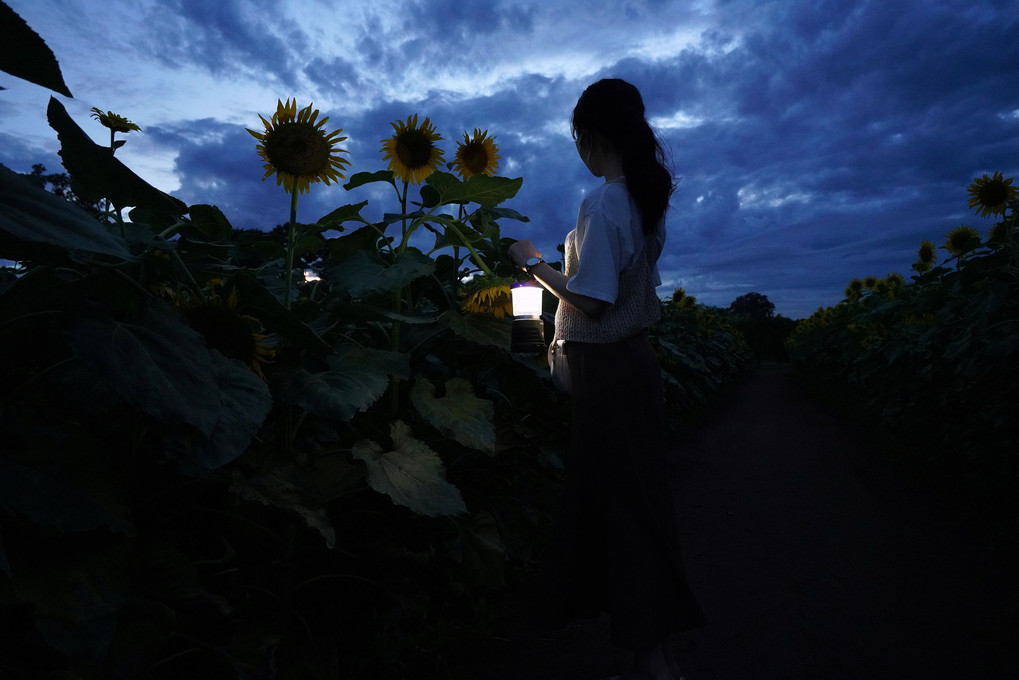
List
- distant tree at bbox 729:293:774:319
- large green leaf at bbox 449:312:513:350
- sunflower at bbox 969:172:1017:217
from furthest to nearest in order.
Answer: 1. distant tree at bbox 729:293:774:319
2. sunflower at bbox 969:172:1017:217
3. large green leaf at bbox 449:312:513:350

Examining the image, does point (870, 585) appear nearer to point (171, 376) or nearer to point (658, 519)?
point (658, 519)

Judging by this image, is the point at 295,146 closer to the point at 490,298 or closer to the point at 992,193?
the point at 490,298

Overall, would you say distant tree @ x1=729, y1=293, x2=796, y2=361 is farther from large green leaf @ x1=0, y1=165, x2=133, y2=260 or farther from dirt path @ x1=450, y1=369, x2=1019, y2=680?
large green leaf @ x1=0, y1=165, x2=133, y2=260

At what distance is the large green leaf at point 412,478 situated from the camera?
160 cm

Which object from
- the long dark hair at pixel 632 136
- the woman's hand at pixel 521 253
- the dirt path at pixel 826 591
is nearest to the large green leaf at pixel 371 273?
the woman's hand at pixel 521 253

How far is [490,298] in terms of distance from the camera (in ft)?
7.22

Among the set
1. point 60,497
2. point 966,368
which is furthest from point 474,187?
point 966,368

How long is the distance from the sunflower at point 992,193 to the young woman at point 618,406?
18.3ft

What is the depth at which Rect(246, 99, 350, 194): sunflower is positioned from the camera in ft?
6.07

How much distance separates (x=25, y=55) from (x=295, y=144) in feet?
3.85

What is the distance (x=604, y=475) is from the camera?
2246mm

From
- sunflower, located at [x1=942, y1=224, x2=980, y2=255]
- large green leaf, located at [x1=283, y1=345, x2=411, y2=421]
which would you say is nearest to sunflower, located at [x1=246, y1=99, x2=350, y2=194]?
large green leaf, located at [x1=283, y1=345, x2=411, y2=421]

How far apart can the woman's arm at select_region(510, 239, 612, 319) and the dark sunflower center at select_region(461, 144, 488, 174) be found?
56 cm

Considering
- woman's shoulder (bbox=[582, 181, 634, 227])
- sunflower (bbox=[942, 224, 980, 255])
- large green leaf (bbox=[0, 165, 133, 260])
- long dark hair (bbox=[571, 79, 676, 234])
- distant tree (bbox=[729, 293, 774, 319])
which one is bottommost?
large green leaf (bbox=[0, 165, 133, 260])
